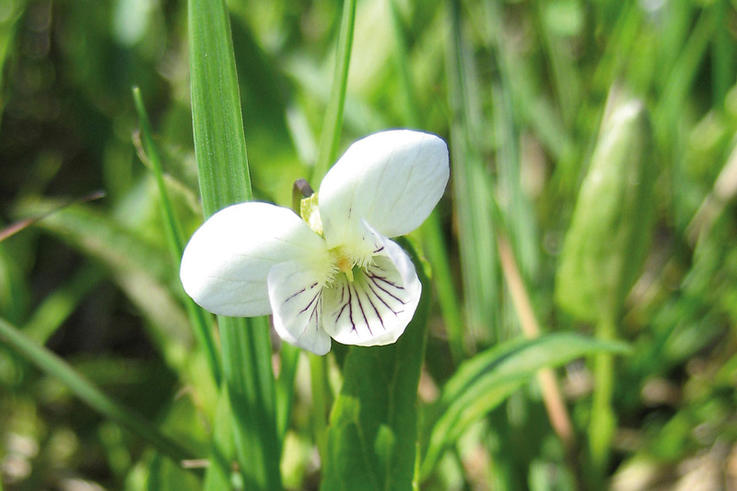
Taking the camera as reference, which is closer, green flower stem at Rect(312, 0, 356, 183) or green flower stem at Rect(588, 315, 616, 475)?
green flower stem at Rect(312, 0, 356, 183)

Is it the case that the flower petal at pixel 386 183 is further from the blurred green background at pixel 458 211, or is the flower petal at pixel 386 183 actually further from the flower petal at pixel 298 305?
the blurred green background at pixel 458 211

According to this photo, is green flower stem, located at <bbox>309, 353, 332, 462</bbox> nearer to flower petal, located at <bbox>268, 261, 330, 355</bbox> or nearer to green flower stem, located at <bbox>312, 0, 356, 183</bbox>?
flower petal, located at <bbox>268, 261, 330, 355</bbox>

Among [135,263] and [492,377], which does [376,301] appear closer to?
[492,377]

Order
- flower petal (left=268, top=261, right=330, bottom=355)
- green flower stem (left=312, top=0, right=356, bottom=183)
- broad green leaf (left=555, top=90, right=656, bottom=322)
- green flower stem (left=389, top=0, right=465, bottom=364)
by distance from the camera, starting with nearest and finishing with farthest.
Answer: flower petal (left=268, top=261, right=330, bottom=355) < green flower stem (left=312, top=0, right=356, bottom=183) < broad green leaf (left=555, top=90, right=656, bottom=322) < green flower stem (left=389, top=0, right=465, bottom=364)

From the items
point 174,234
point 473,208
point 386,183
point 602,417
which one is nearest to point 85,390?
point 174,234

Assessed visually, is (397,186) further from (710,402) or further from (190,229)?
(710,402)

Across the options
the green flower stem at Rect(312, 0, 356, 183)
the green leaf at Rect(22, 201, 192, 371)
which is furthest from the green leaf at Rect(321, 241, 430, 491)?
the green leaf at Rect(22, 201, 192, 371)

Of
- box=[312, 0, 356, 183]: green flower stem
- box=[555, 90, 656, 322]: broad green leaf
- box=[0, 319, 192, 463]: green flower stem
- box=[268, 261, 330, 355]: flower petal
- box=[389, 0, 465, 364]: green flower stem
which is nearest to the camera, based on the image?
box=[268, 261, 330, 355]: flower petal

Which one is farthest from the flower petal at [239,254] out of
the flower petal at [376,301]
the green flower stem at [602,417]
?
the green flower stem at [602,417]
